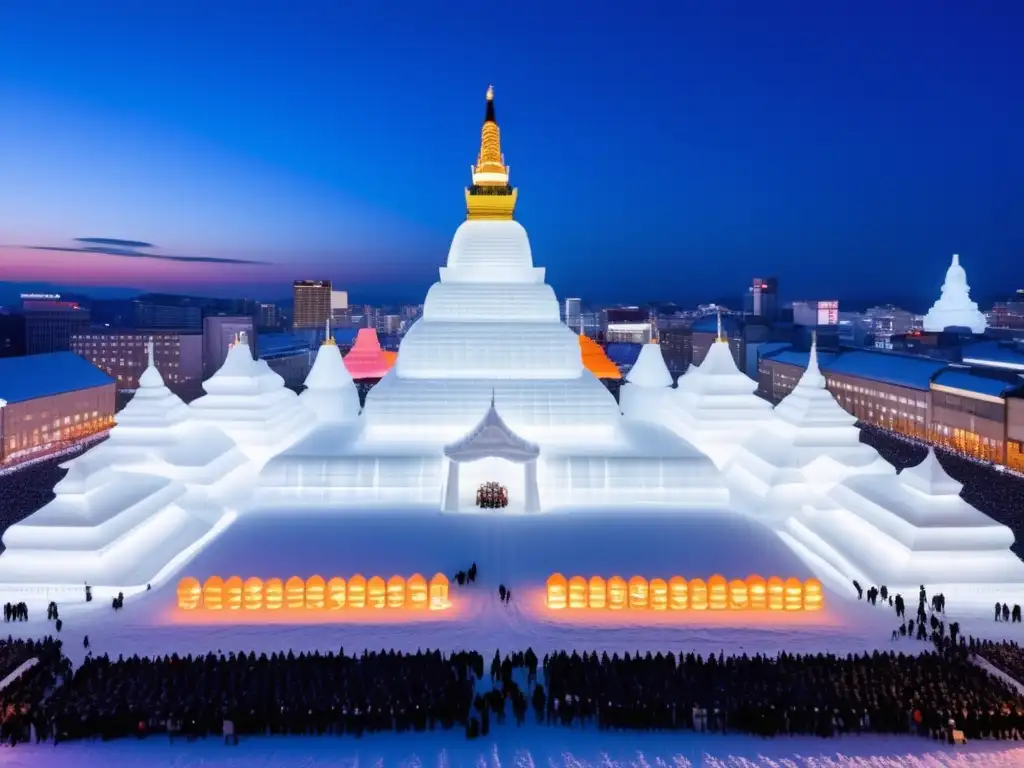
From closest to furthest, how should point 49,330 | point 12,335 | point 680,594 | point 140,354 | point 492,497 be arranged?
1. point 680,594
2. point 492,497
3. point 140,354
4. point 12,335
5. point 49,330

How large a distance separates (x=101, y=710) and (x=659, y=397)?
3461 cm

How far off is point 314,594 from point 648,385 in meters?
29.0

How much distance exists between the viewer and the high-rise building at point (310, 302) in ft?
632

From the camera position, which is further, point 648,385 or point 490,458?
point 648,385

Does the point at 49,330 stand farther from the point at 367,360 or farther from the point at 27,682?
the point at 27,682

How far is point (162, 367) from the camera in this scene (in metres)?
84.1

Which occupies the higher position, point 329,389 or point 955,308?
point 955,308

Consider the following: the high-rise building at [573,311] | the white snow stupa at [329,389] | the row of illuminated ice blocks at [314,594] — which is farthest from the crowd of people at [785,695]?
the high-rise building at [573,311]

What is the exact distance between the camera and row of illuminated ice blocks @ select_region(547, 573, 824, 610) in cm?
2117

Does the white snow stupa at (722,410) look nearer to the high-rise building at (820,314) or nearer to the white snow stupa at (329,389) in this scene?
the white snow stupa at (329,389)

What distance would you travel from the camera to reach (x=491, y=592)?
22078 mm

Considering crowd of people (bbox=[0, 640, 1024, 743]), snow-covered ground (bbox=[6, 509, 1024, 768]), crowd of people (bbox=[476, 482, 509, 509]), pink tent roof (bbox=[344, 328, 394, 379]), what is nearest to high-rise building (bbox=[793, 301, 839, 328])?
pink tent roof (bbox=[344, 328, 394, 379])

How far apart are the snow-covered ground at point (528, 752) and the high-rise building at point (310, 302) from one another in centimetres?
18391

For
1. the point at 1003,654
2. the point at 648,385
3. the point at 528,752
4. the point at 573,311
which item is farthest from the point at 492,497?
the point at 573,311
